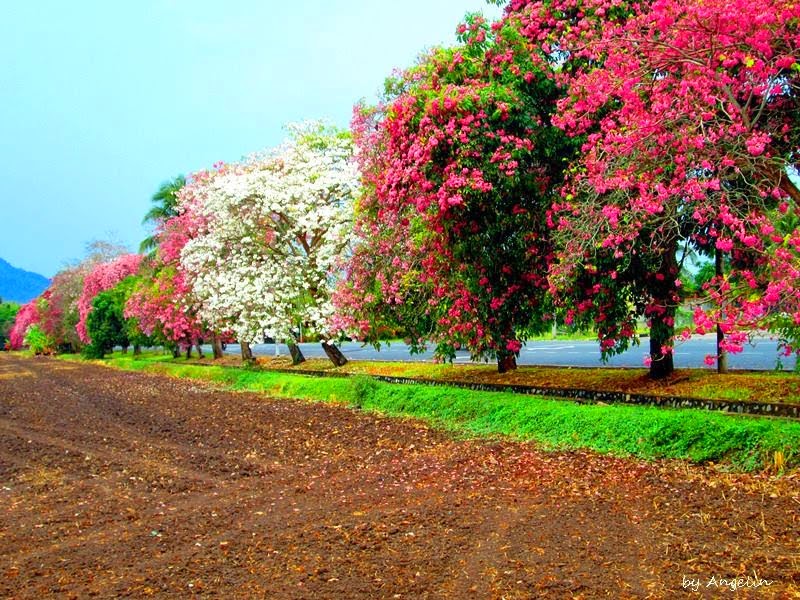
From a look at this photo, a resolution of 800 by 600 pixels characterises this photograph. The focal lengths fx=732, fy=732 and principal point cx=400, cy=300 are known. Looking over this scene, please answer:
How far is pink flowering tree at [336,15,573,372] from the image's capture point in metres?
9.46

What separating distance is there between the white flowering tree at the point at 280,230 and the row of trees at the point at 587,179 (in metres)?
3.02

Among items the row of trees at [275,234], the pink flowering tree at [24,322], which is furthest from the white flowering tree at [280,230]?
the pink flowering tree at [24,322]

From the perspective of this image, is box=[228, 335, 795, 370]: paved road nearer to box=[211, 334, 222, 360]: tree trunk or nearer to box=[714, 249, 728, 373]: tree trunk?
box=[714, 249, 728, 373]: tree trunk

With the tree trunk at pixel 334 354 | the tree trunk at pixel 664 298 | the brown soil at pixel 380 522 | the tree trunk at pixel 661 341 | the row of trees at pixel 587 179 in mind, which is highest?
the row of trees at pixel 587 179

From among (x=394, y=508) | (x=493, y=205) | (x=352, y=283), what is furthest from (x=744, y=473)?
(x=352, y=283)

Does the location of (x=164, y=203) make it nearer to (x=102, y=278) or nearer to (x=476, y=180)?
(x=102, y=278)

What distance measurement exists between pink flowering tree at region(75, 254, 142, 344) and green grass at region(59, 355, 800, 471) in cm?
2861

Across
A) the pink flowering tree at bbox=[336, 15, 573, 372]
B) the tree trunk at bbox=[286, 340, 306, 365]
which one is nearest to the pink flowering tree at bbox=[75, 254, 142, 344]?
the tree trunk at bbox=[286, 340, 306, 365]

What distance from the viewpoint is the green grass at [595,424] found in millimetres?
7434

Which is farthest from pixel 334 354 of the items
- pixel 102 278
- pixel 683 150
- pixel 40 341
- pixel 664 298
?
pixel 40 341

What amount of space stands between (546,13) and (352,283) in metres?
7.37

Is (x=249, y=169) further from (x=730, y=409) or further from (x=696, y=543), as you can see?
(x=696, y=543)

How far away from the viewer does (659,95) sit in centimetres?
794

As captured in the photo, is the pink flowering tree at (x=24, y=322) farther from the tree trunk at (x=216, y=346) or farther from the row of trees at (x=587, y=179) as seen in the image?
the row of trees at (x=587, y=179)
